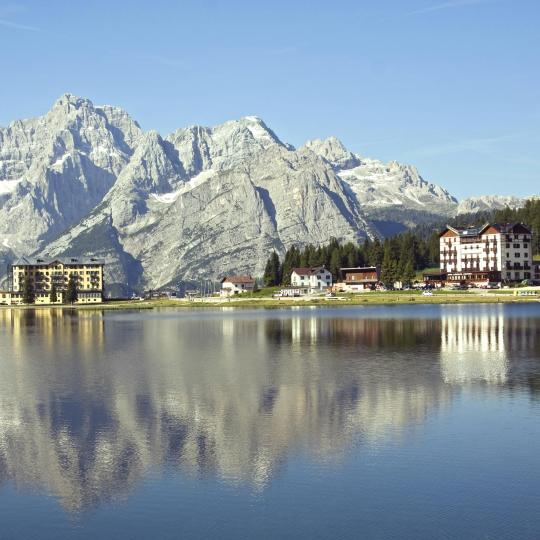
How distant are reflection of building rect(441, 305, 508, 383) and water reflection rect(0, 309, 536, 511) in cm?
27

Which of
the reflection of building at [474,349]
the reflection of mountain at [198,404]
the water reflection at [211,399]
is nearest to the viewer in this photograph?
the reflection of mountain at [198,404]

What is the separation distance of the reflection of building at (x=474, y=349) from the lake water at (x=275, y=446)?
21.3 inches

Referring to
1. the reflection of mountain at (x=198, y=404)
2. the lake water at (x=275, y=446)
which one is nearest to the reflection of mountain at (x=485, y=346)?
the lake water at (x=275, y=446)

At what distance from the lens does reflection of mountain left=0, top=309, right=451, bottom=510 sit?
44.6 metres

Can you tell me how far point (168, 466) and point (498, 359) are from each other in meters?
50.8

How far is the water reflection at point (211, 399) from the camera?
4472 cm

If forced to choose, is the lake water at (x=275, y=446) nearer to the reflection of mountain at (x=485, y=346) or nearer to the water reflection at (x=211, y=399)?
the water reflection at (x=211, y=399)

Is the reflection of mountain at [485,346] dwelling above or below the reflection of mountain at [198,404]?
above

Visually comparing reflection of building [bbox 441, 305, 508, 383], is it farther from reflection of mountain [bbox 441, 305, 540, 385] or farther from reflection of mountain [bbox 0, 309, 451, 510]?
reflection of mountain [bbox 0, 309, 451, 510]

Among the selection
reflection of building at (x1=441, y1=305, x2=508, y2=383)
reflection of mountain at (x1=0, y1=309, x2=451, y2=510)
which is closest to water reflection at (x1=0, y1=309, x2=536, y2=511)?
reflection of mountain at (x1=0, y1=309, x2=451, y2=510)

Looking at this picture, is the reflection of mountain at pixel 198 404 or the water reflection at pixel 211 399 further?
the water reflection at pixel 211 399

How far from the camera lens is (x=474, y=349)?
96438 mm

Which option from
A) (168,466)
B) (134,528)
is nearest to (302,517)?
(134,528)

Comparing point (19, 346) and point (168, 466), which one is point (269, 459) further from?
point (19, 346)
